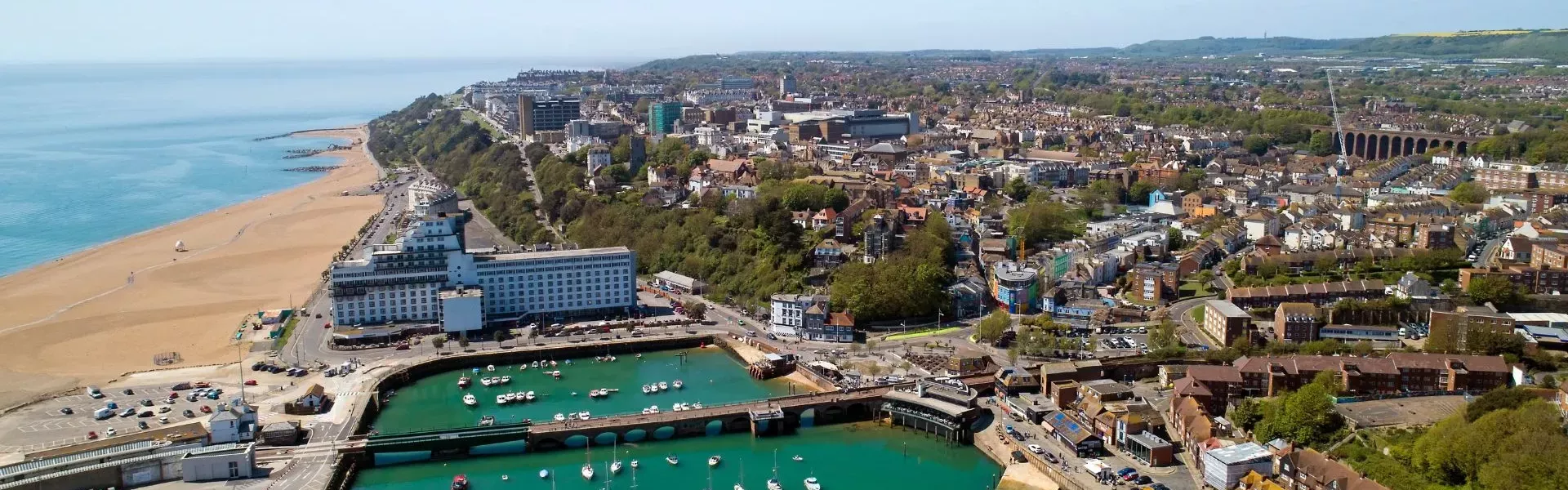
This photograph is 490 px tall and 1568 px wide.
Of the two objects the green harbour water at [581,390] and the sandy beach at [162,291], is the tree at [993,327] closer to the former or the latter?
the green harbour water at [581,390]

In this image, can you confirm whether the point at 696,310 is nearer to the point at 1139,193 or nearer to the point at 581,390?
the point at 581,390

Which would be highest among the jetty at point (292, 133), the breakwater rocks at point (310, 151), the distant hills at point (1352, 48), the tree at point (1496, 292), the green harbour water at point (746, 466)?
the distant hills at point (1352, 48)

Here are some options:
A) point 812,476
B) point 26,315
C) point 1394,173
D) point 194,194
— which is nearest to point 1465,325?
point 812,476

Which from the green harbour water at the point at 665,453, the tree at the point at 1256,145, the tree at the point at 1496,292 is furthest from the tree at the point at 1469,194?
the green harbour water at the point at 665,453

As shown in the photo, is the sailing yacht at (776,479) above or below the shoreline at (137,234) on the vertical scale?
below

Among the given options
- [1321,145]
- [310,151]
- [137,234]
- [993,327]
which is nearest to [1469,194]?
[1321,145]

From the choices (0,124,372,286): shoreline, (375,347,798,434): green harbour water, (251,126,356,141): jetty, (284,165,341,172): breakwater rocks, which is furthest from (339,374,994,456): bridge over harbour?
(251,126,356,141): jetty

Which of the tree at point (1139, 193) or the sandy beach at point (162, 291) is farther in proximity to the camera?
the tree at point (1139, 193)
